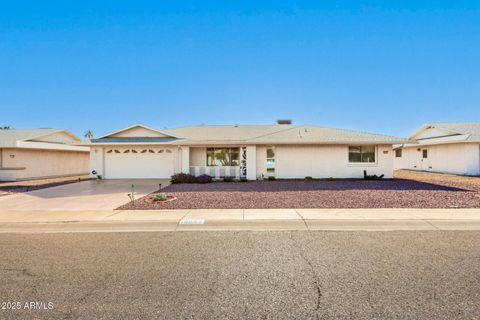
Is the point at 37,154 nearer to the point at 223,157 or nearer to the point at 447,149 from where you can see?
the point at 223,157

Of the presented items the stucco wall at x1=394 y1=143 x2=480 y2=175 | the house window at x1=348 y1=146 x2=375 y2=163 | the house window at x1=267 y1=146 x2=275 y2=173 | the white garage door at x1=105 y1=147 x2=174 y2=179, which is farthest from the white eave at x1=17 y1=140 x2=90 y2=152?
the stucco wall at x1=394 y1=143 x2=480 y2=175

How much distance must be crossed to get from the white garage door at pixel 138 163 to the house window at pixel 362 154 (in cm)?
1382

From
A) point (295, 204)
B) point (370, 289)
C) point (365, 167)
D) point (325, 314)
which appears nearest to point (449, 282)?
point (370, 289)

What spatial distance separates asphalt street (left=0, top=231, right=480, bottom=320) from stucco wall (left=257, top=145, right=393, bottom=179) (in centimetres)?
1197

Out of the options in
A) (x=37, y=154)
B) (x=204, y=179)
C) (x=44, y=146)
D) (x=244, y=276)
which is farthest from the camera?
(x=37, y=154)

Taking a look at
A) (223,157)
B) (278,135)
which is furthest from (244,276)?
(278,135)

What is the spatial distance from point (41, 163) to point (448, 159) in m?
37.0

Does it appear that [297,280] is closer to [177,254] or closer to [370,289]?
[370,289]

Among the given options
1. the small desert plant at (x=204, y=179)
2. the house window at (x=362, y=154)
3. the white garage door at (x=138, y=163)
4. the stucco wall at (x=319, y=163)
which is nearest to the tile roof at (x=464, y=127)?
the stucco wall at (x=319, y=163)

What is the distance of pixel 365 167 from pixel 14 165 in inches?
1111

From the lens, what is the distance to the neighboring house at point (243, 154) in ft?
57.3

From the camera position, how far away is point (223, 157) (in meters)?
18.4

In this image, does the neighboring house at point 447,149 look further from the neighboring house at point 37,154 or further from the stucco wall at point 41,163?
the stucco wall at point 41,163

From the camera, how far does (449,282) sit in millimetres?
3611
